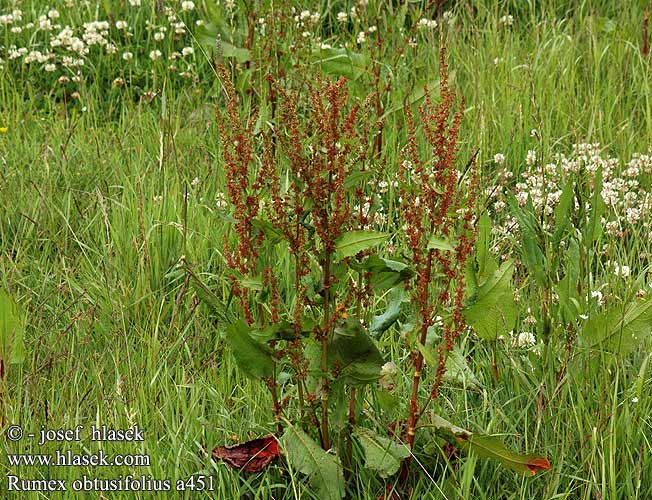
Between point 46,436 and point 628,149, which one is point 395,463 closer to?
point 46,436

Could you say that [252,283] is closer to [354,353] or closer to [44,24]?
[354,353]

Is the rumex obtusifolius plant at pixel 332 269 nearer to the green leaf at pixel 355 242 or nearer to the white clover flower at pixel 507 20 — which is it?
the green leaf at pixel 355 242

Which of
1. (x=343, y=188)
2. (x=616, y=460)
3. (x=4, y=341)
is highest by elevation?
(x=343, y=188)

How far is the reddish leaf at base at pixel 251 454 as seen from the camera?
2275 mm

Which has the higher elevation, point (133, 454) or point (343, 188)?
point (343, 188)

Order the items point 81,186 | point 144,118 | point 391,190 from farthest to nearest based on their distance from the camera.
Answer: point 144,118 → point 81,186 → point 391,190

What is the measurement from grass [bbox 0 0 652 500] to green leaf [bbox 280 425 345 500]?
0.05m

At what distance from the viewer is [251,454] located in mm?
2287

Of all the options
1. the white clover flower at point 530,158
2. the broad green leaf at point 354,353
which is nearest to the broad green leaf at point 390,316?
the broad green leaf at point 354,353

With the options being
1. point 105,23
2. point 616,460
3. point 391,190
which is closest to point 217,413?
point 616,460

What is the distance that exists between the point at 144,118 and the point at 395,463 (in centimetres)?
246

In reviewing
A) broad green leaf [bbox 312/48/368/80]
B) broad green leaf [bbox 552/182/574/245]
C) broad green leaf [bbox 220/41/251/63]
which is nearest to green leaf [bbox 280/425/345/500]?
broad green leaf [bbox 552/182/574/245]

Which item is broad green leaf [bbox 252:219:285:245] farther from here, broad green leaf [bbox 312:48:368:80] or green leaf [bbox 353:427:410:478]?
broad green leaf [bbox 312:48:368:80]

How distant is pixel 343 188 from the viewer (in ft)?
6.73
